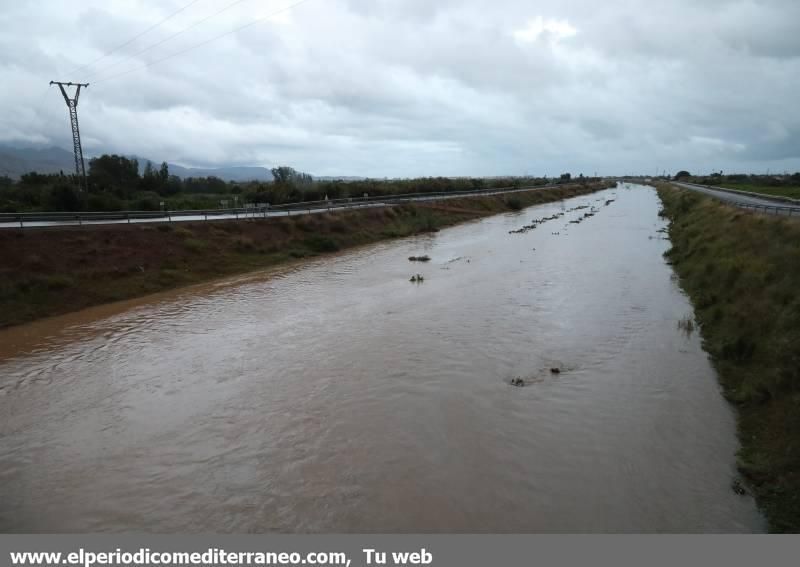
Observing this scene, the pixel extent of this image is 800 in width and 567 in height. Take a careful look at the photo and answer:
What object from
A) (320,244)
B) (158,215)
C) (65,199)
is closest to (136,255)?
(158,215)

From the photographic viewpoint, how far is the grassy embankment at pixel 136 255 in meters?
20.0

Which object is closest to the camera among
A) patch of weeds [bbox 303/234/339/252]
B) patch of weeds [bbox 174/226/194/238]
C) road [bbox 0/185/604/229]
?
road [bbox 0/185/604/229]

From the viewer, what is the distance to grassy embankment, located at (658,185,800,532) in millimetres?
7598

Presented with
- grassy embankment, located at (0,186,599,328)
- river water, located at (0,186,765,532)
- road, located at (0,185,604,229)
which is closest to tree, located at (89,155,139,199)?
road, located at (0,185,604,229)

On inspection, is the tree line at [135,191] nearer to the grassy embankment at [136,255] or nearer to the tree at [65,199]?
the tree at [65,199]

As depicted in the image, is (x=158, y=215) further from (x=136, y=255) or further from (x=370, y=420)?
(x=370, y=420)

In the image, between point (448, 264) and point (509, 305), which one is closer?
point (509, 305)

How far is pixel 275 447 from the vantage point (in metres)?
9.30

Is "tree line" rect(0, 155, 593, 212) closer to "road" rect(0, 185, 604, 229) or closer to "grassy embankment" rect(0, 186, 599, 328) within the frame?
"road" rect(0, 185, 604, 229)

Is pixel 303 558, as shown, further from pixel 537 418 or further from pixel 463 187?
pixel 463 187

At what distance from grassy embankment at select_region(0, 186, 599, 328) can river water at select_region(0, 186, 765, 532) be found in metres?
2.36

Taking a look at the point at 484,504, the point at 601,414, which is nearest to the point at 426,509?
the point at 484,504

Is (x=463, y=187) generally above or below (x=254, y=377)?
above

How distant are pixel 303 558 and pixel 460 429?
4240 mm
